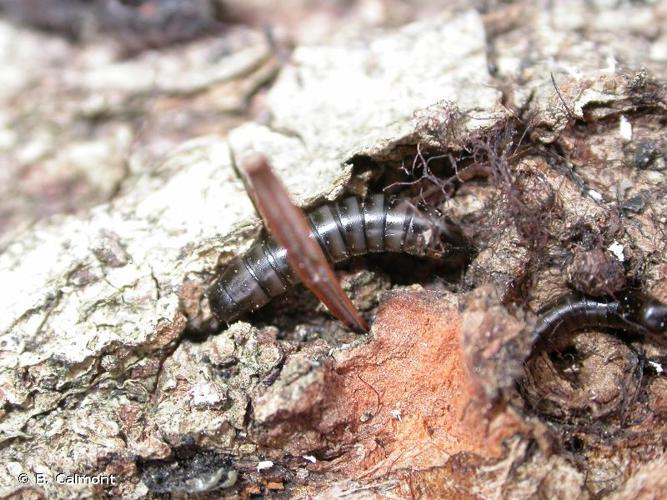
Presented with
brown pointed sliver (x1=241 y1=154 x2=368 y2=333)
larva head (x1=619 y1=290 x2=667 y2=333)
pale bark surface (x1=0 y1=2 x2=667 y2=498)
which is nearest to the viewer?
brown pointed sliver (x1=241 y1=154 x2=368 y2=333)

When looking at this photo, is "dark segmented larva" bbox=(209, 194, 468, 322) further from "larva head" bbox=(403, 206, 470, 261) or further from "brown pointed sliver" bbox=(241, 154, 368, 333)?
"brown pointed sliver" bbox=(241, 154, 368, 333)

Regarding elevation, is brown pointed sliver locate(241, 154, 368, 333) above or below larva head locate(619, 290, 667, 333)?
above

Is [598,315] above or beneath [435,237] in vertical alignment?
beneath

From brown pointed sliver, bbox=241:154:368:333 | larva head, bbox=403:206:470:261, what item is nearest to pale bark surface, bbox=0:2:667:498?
larva head, bbox=403:206:470:261

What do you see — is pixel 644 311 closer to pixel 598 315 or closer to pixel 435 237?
pixel 598 315

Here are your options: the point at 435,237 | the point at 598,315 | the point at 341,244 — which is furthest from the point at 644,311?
the point at 341,244
